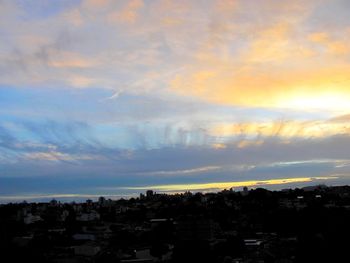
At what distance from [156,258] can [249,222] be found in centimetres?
2373

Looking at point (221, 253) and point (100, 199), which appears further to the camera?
point (100, 199)

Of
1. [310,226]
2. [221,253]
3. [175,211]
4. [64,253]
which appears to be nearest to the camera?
[221,253]

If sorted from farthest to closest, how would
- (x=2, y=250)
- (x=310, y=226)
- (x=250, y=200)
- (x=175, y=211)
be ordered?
(x=250, y=200) < (x=175, y=211) < (x=310, y=226) < (x=2, y=250)

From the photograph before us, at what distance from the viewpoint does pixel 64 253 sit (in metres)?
33.8

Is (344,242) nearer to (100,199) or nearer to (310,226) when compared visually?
(310,226)

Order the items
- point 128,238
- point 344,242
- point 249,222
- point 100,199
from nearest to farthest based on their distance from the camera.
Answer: point 344,242 < point 128,238 < point 249,222 < point 100,199

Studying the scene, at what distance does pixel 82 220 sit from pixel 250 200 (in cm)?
2571

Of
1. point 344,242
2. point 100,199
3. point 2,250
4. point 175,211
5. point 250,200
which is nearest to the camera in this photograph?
point 2,250

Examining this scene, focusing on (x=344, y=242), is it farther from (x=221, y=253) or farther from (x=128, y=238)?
(x=128, y=238)

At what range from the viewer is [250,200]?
78938 mm

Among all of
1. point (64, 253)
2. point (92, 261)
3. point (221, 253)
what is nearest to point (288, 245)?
point (221, 253)

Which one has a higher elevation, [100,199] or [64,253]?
[100,199]

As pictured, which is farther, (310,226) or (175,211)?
(175,211)

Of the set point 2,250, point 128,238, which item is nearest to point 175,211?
point 128,238
